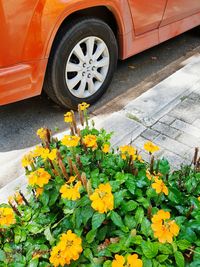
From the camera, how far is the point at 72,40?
2.63m

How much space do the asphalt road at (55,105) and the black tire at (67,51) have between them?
0.82 ft

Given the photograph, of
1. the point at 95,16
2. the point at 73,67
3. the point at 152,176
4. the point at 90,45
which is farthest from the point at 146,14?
the point at 152,176

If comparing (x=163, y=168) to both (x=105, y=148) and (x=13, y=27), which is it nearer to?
(x=105, y=148)

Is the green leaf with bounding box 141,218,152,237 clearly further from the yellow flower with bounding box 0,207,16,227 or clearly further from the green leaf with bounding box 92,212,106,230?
the yellow flower with bounding box 0,207,16,227

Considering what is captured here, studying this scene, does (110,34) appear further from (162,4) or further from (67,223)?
(67,223)

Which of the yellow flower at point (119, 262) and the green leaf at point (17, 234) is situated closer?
the yellow flower at point (119, 262)

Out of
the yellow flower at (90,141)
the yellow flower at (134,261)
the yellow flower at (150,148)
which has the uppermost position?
the yellow flower at (90,141)

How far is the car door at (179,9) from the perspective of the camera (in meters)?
3.41

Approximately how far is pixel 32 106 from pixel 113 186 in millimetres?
1964

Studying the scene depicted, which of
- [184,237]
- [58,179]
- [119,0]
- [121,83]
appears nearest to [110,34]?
[119,0]

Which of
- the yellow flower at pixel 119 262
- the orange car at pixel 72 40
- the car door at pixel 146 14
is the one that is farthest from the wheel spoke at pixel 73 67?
the yellow flower at pixel 119 262

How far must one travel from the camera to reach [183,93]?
9.85 ft

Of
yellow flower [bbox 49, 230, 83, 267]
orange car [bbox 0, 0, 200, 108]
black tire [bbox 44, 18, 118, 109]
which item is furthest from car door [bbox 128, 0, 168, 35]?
yellow flower [bbox 49, 230, 83, 267]

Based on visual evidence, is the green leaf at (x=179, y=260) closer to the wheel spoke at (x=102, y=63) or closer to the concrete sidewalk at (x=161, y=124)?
the concrete sidewalk at (x=161, y=124)
